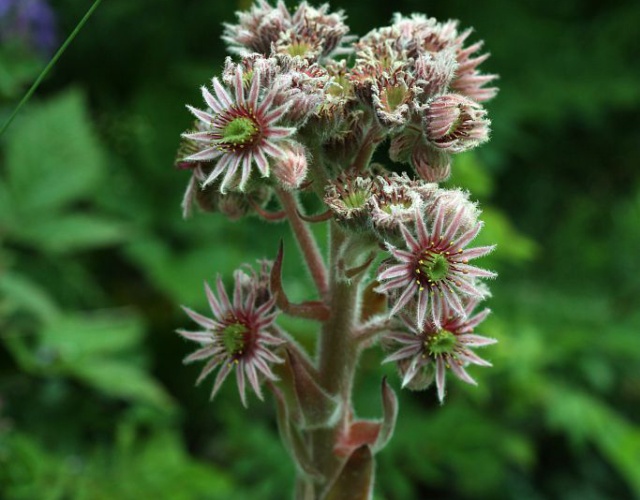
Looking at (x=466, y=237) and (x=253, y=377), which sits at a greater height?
(x=466, y=237)

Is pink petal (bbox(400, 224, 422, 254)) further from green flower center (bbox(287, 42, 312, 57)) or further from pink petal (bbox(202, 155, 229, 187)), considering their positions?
green flower center (bbox(287, 42, 312, 57))

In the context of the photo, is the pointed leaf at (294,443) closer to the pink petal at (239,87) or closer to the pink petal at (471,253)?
the pink petal at (471,253)

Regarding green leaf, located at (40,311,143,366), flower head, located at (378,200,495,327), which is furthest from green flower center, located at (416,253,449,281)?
green leaf, located at (40,311,143,366)

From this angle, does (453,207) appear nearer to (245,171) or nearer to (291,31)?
(245,171)

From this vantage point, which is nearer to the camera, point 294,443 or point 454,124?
point 454,124

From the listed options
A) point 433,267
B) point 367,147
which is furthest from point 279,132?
point 433,267

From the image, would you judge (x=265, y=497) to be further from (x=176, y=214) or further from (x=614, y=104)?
(x=614, y=104)
